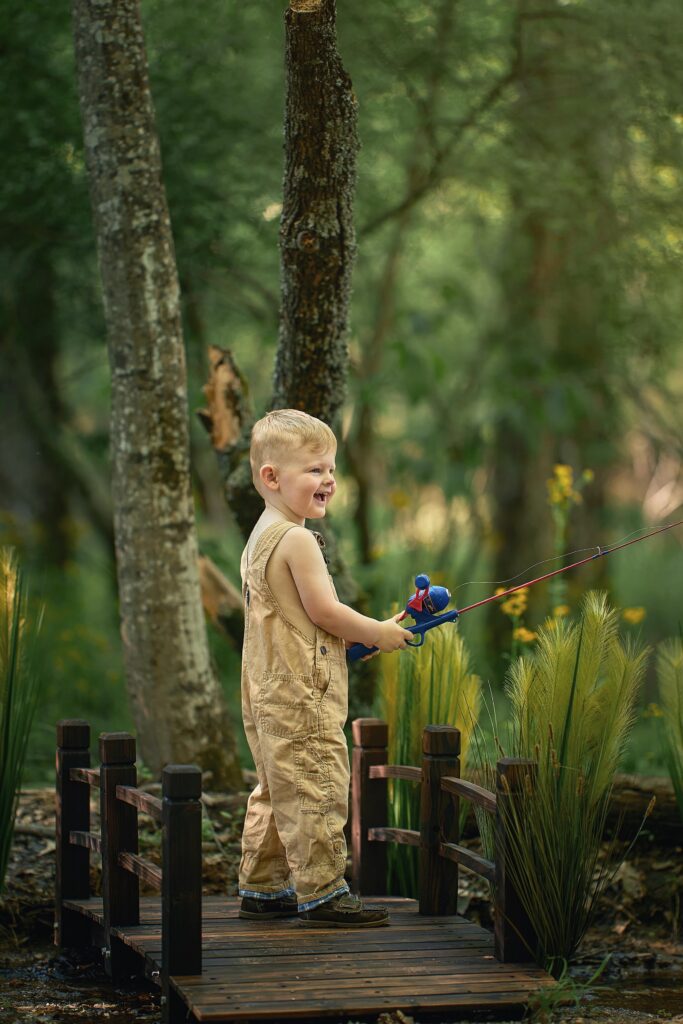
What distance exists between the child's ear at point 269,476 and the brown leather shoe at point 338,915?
Answer: 1277mm

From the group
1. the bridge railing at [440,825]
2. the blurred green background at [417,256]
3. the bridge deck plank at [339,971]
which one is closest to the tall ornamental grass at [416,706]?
the bridge railing at [440,825]

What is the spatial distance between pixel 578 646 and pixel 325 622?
764mm

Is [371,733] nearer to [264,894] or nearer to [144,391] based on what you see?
[264,894]

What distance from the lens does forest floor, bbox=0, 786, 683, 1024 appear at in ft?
11.8

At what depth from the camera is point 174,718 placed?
5402 millimetres

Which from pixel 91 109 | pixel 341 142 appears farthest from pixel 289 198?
pixel 91 109

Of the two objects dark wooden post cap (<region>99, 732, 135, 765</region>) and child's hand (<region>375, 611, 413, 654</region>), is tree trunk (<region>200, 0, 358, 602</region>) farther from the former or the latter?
child's hand (<region>375, 611, 413, 654</region>)

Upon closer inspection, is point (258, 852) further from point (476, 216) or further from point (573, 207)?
point (476, 216)

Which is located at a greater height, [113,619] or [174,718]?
[113,619]

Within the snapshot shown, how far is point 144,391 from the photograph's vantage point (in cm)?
531

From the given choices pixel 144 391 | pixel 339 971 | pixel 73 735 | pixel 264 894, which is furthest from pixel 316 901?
pixel 144 391

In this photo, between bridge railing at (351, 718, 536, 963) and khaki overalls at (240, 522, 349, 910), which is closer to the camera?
bridge railing at (351, 718, 536, 963)

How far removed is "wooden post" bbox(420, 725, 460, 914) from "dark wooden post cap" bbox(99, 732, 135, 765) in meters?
0.99

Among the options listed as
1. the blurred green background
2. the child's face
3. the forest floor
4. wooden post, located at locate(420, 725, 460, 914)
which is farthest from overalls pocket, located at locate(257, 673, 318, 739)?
the blurred green background
